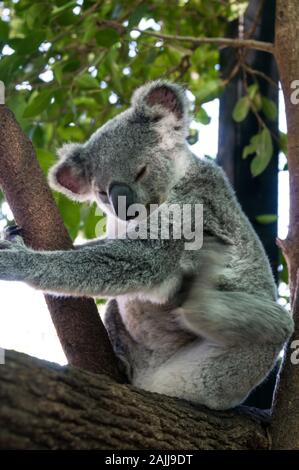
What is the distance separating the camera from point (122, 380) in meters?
2.98

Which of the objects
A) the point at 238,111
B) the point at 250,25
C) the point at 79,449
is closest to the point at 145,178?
the point at 238,111

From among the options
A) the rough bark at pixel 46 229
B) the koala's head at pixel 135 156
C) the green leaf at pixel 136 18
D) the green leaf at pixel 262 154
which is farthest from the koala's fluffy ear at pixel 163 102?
the rough bark at pixel 46 229

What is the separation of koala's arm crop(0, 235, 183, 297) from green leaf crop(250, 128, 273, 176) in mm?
1372

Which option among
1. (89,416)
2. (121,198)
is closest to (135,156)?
Result: (121,198)

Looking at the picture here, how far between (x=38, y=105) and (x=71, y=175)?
0.44 metres

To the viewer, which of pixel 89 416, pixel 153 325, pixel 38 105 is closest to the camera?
pixel 89 416

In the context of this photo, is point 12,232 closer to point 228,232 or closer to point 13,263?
point 13,263

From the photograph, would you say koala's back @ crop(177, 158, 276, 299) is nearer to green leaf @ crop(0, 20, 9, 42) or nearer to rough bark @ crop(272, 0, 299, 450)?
rough bark @ crop(272, 0, 299, 450)

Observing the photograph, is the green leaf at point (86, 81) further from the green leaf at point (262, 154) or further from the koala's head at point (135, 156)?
the green leaf at point (262, 154)

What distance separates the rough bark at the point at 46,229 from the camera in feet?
9.22

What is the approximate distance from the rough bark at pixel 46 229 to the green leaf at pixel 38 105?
69 centimetres

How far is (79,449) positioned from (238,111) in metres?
3.05

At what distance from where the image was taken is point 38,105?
12.3 ft

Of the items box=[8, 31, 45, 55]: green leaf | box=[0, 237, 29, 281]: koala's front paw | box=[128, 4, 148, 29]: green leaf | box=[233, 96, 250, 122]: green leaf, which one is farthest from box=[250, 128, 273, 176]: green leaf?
box=[0, 237, 29, 281]: koala's front paw
